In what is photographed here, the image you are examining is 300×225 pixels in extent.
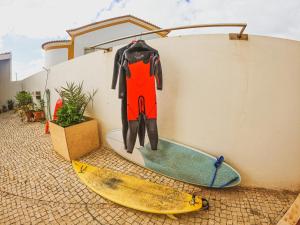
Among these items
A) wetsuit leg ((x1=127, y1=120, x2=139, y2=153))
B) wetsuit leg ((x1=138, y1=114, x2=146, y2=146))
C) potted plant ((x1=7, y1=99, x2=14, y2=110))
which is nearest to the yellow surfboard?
wetsuit leg ((x1=127, y1=120, x2=139, y2=153))

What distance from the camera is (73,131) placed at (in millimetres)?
3000

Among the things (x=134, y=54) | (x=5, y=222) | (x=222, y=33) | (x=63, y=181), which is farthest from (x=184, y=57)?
(x=5, y=222)

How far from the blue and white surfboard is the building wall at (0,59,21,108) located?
9904 mm

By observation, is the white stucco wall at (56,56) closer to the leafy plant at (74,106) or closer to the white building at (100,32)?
the white building at (100,32)

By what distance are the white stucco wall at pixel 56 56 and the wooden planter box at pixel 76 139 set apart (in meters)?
6.16

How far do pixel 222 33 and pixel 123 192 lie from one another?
2.40m


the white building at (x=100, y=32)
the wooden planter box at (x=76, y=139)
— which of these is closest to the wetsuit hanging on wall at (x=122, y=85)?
the wooden planter box at (x=76, y=139)

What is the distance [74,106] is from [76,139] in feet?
2.20

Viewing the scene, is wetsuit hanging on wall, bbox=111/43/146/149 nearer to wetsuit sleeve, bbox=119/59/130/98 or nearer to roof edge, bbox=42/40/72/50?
wetsuit sleeve, bbox=119/59/130/98

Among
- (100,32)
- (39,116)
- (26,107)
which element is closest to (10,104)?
(26,107)

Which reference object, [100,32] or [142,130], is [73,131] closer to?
[142,130]

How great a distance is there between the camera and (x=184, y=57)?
93.5 inches

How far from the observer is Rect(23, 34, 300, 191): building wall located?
6.77ft

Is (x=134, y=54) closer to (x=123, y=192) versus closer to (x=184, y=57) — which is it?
(x=184, y=57)
